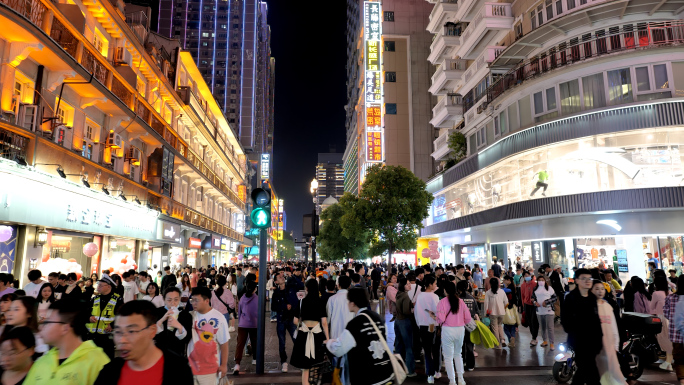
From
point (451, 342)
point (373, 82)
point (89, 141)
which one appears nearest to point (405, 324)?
point (451, 342)

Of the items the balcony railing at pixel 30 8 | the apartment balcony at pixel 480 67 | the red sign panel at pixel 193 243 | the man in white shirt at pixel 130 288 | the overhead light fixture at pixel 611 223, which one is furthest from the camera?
the red sign panel at pixel 193 243

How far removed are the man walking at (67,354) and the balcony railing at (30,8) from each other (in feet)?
34.2

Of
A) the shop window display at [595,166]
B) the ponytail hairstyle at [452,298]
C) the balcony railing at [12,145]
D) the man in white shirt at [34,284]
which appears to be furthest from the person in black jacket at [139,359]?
the shop window display at [595,166]

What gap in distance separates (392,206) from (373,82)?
32995 millimetres

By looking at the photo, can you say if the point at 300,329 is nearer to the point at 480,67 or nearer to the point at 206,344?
the point at 206,344

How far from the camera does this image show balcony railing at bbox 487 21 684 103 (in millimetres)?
18422

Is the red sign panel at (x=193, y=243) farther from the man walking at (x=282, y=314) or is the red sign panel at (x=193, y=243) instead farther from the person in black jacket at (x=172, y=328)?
the person in black jacket at (x=172, y=328)

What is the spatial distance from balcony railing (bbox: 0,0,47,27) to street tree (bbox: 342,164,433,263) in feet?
66.0

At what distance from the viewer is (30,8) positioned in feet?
37.1

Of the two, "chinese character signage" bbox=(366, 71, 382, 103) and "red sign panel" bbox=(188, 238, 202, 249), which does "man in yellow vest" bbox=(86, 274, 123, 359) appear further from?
"chinese character signage" bbox=(366, 71, 382, 103)

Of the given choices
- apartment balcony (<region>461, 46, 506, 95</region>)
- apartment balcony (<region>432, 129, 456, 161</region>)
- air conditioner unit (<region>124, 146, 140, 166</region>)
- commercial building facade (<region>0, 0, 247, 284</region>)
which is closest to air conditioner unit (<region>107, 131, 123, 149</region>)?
commercial building facade (<region>0, 0, 247, 284</region>)

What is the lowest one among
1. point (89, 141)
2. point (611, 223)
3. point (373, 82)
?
point (611, 223)

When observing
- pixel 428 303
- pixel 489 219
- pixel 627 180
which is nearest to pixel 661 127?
pixel 627 180

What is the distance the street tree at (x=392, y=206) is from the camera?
28.2 meters
